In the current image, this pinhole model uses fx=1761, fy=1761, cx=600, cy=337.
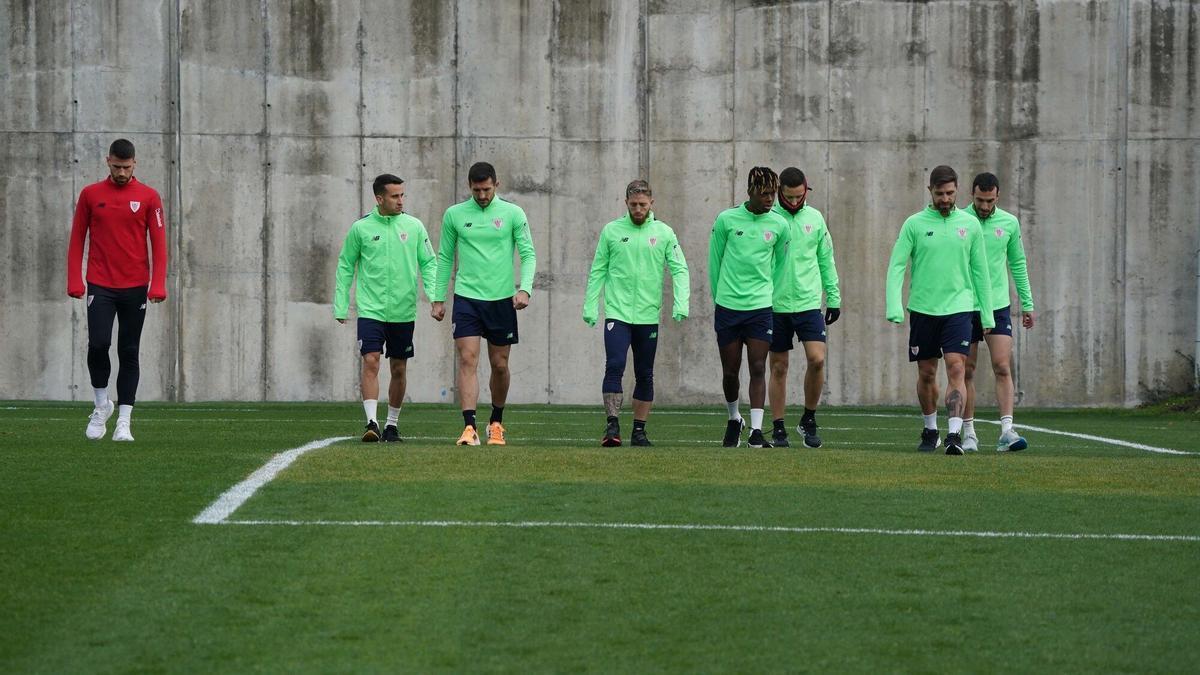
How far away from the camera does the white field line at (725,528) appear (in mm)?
7508

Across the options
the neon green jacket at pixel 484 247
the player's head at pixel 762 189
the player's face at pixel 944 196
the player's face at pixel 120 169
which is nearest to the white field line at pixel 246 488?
the neon green jacket at pixel 484 247

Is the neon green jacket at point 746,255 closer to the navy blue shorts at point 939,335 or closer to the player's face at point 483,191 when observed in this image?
the navy blue shorts at point 939,335

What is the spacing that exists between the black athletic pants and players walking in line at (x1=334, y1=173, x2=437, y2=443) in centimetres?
143

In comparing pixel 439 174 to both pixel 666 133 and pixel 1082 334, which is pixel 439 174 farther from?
pixel 1082 334

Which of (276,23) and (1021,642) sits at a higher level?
(276,23)

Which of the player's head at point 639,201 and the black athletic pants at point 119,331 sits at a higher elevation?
the player's head at point 639,201

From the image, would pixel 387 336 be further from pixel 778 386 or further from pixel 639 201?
pixel 778 386

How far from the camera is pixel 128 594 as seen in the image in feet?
19.2

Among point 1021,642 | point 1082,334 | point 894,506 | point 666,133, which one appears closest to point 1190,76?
point 1082,334

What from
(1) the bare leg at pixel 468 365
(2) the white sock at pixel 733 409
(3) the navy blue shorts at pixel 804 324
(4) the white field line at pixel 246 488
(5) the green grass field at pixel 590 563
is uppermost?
(3) the navy blue shorts at pixel 804 324

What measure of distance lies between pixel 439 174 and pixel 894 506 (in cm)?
1372

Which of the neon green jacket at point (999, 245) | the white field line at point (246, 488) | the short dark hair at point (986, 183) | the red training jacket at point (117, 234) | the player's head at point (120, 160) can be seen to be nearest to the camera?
the white field line at point (246, 488)

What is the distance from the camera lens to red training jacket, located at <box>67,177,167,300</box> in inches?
486

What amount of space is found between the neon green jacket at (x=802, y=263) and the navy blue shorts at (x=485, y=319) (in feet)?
6.91
